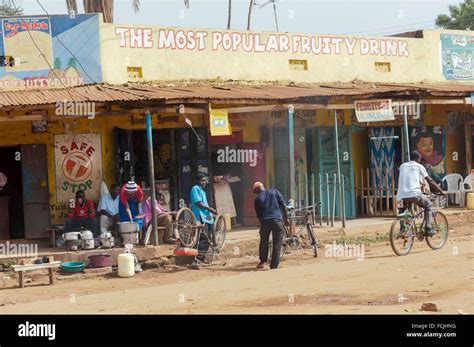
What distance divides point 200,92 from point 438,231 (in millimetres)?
5591

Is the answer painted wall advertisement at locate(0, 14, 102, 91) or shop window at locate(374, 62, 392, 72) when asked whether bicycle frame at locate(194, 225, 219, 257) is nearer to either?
painted wall advertisement at locate(0, 14, 102, 91)

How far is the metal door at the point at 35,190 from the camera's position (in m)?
19.2

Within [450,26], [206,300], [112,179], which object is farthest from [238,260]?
[450,26]

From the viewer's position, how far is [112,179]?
19516 mm

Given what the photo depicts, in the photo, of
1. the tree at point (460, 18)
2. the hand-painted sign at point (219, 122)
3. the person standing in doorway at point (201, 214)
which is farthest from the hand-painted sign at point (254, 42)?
the tree at point (460, 18)

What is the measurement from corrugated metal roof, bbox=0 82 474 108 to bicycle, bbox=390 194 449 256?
12.9 ft

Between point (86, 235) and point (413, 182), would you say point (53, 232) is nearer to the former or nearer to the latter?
point (86, 235)

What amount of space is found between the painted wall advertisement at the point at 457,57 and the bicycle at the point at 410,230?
978 centimetres

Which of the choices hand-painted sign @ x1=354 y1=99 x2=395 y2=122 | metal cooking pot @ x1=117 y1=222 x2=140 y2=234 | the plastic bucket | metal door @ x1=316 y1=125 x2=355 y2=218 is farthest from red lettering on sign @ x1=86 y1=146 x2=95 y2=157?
metal door @ x1=316 y1=125 x2=355 y2=218

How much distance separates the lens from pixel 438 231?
17.2 m

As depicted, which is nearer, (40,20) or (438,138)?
(40,20)

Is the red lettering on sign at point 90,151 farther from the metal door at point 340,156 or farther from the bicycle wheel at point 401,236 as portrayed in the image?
the bicycle wheel at point 401,236
